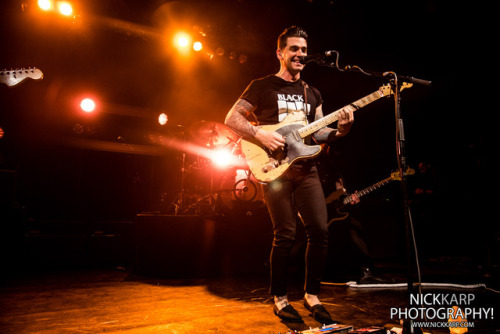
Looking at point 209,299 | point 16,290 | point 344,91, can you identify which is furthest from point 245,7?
point 16,290

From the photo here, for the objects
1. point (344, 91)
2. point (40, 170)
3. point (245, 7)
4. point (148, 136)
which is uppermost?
point (245, 7)

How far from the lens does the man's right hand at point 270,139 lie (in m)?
2.51

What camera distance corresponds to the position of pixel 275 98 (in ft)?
8.81

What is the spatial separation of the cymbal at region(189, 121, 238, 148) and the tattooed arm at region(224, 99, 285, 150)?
3.92 metres

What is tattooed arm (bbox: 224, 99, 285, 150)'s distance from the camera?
252cm

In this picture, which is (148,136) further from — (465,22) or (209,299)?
(465,22)

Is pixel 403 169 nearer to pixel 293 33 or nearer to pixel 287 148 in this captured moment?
pixel 287 148

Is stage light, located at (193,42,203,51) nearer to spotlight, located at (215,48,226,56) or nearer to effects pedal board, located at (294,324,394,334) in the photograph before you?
spotlight, located at (215,48,226,56)

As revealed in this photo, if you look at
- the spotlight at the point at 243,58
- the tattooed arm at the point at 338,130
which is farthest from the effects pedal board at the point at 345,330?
the spotlight at the point at 243,58

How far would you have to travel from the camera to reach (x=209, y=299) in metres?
3.26

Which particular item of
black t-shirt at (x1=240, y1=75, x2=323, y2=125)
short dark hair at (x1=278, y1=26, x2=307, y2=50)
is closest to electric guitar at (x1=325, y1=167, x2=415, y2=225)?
black t-shirt at (x1=240, y1=75, x2=323, y2=125)

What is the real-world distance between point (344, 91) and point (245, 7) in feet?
8.84

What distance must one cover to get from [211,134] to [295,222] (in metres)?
4.59

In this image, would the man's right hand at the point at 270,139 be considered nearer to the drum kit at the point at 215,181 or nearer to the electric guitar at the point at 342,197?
the electric guitar at the point at 342,197
